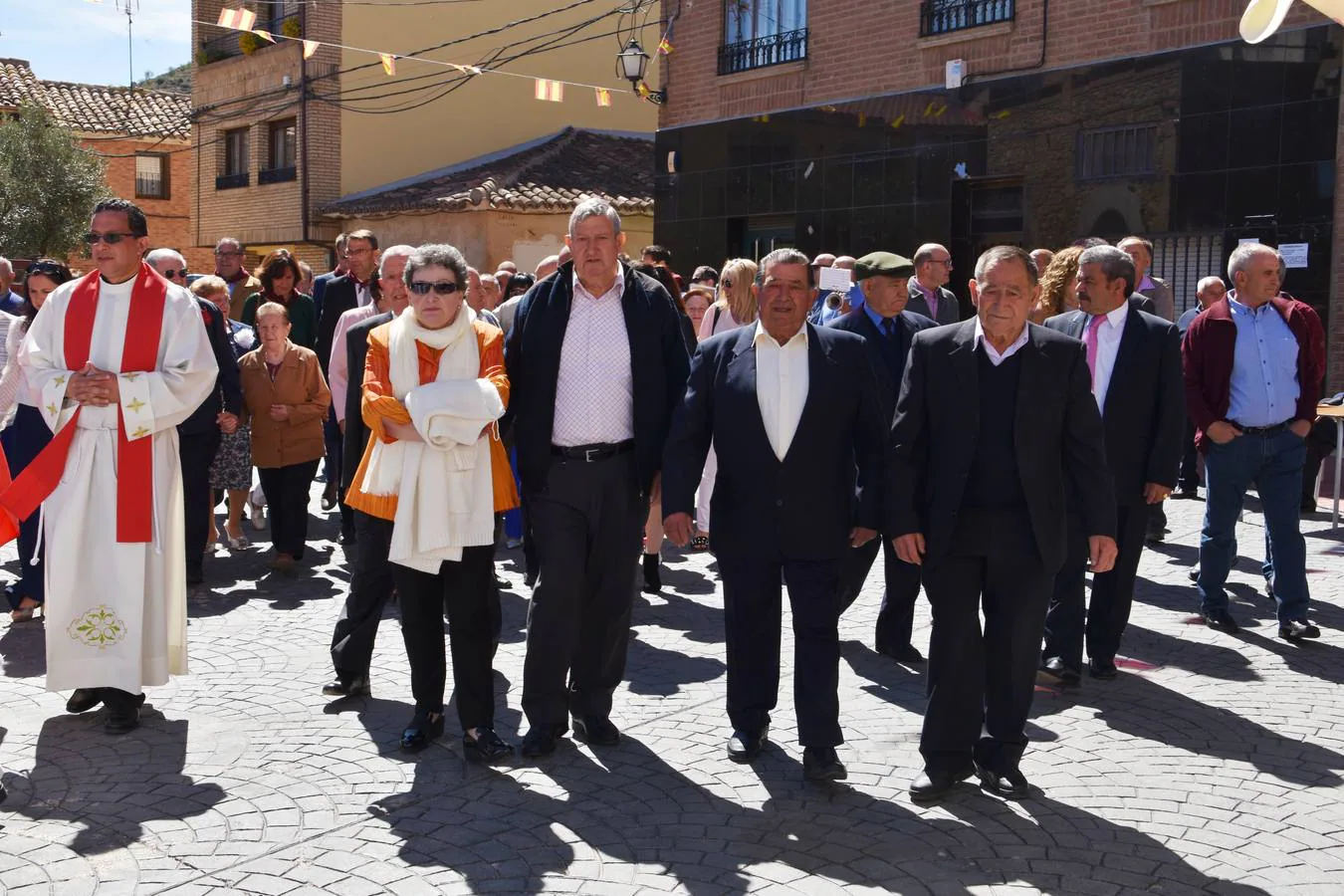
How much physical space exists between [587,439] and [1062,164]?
11535 millimetres

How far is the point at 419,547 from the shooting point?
518 cm

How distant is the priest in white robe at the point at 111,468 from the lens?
5.75m

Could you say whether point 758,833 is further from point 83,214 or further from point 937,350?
point 83,214

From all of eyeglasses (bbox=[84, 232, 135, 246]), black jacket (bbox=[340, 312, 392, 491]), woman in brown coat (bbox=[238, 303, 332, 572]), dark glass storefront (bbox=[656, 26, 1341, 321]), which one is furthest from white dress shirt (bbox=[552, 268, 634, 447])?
dark glass storefront (bbox=[656, 26, 1341, 321])

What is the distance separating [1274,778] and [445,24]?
27.2 metres

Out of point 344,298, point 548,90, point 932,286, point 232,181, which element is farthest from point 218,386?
point 232,181

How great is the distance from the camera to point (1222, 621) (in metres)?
7.51

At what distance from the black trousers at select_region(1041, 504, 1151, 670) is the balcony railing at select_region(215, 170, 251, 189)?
2810cm

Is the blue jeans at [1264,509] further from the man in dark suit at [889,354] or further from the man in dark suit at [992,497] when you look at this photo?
the man in dark suit at [992,497]

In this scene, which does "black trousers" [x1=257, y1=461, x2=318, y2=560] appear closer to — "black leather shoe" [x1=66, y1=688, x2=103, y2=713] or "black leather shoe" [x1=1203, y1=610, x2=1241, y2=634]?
"black leather shoe" [x1=66, y1=688, x2=103, y2=713]

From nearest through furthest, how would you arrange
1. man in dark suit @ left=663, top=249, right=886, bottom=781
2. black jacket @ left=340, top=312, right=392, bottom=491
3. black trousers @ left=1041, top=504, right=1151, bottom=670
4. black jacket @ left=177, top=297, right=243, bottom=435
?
man in dark suit @ left=663, top=249, right=886, bottom=781 < black jacket @ left=340, top=312, right=392, bottom=491 < black trousers @ left=1041, top=504, right=1151, bottom=670 < black jacket @ left=177, top=297, right=243, bottom=435

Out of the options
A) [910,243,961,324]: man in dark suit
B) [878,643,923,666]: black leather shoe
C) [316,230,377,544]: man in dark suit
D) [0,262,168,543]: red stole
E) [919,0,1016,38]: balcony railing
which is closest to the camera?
[0,262,168,543]: red stole

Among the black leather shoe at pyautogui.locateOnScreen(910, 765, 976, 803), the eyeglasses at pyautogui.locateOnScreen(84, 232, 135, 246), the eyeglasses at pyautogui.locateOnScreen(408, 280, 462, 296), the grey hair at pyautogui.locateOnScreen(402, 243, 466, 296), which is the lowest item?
the black leather shoe at pyautogui.locateOnScreen(910, 765, 976, 803)

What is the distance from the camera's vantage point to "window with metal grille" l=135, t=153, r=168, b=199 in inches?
1626
